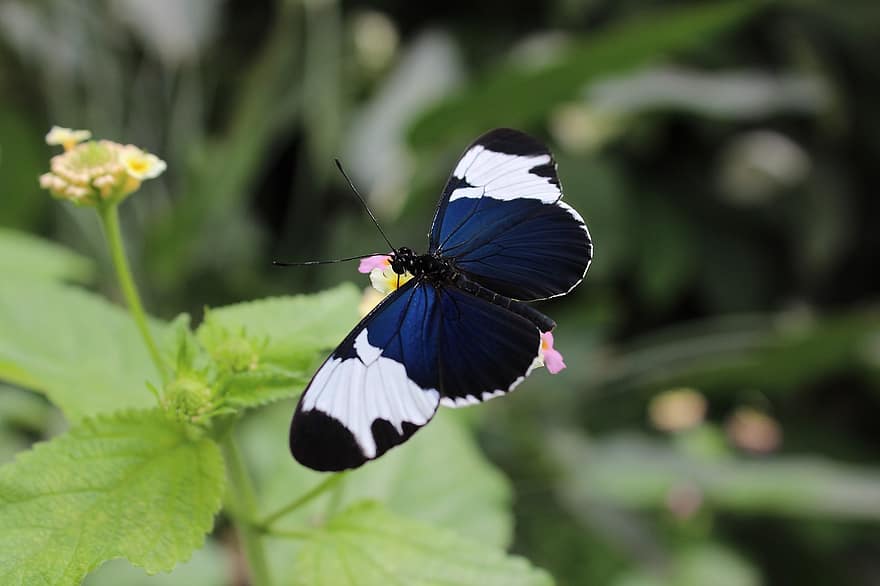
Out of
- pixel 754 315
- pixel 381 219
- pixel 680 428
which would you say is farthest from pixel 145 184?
pixel 754 315

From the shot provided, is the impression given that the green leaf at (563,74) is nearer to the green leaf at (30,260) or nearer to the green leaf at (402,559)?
the green leaf at (30,260)

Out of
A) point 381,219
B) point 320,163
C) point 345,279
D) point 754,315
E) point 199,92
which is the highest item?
point 199,92

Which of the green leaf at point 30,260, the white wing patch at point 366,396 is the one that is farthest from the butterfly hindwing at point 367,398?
the green leaf at point 30,260

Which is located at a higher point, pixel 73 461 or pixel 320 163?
pixel 320 163

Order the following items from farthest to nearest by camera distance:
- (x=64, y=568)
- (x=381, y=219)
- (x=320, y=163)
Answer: (x=320, y=163) < (x=381, y=219) < (x=64, y=568)

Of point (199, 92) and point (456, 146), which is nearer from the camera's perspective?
point (456, 146)

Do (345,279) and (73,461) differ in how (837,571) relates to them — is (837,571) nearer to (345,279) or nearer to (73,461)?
(345,279)

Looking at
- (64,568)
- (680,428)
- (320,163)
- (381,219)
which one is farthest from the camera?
(320,163)
